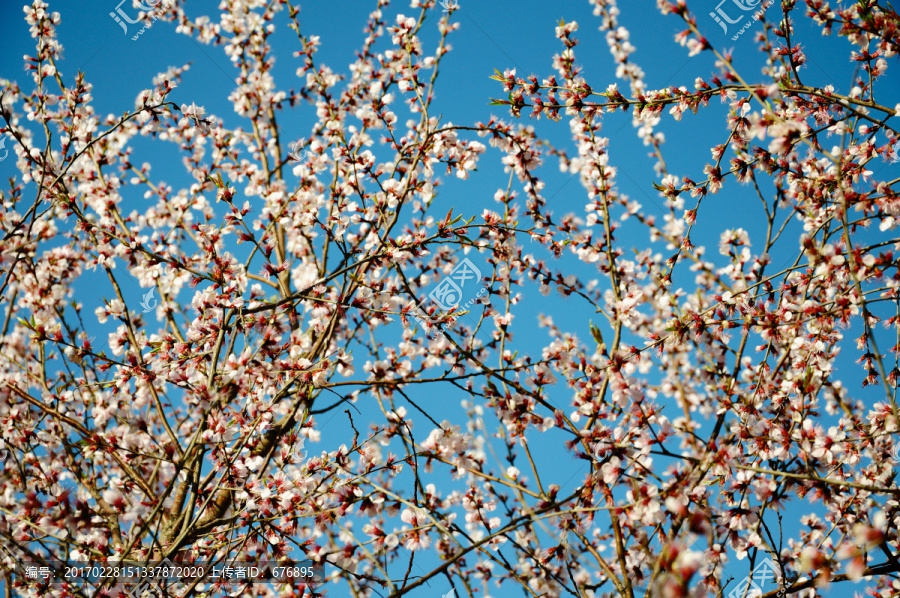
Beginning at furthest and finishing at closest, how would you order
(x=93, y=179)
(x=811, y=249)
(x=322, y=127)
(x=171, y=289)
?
(x=322, y=127) → (x=93, y=179) → (x=171, y=289) → (x=811, y=249)

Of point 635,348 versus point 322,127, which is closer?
point 635,348

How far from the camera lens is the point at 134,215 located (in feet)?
16.6

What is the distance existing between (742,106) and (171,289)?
3473 millimetres

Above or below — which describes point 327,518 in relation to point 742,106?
below

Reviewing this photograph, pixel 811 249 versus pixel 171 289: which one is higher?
pixel 171 289

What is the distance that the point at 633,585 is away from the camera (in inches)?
118

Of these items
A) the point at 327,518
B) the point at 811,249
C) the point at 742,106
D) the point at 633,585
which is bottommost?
the point at 633,585

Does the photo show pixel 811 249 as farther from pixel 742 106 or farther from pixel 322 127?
pixel 322 127

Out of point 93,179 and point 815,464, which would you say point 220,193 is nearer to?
point 93,179

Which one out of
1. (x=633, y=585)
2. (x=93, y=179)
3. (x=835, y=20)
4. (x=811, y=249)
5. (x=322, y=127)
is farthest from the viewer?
(x=322, y=127)

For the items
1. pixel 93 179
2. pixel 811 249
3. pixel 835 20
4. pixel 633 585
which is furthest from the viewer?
pixel 93 179

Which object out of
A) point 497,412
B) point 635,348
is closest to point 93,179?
point 497,412

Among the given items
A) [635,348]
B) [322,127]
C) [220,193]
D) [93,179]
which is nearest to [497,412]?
[635,348]

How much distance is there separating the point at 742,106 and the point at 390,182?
81.4 inches
